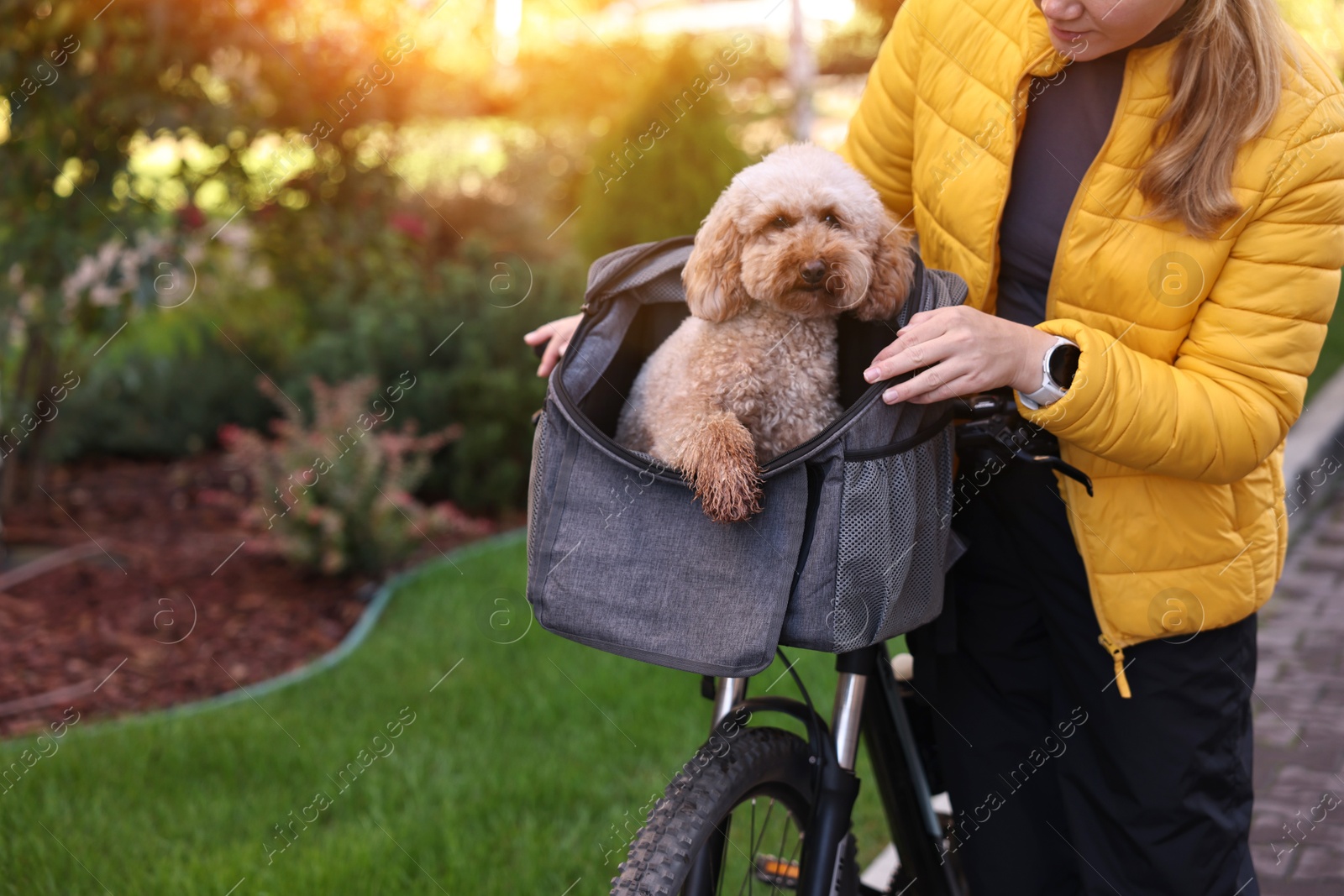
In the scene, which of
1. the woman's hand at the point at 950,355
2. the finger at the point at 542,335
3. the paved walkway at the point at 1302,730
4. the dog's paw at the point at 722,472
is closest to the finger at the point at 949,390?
the woman's hand at the point at 950,355

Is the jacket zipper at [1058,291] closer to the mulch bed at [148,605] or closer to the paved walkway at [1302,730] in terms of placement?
the paved walkway at [1302,730]

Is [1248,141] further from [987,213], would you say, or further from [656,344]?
[656,344]

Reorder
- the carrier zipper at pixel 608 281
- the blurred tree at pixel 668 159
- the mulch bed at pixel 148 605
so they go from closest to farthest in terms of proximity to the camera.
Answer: the carrier zipper at pixel 608 281, the mulch bed at pixel 148 605, the blurred tree at pixel 668 159

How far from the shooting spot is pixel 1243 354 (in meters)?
1.57

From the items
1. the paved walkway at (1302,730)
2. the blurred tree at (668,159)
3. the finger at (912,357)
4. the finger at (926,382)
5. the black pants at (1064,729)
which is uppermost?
the finger at (912,357)

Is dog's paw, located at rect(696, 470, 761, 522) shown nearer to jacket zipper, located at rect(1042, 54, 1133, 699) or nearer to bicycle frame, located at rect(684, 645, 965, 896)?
bicycle frame, located at rect(684, 645, 965, 896)

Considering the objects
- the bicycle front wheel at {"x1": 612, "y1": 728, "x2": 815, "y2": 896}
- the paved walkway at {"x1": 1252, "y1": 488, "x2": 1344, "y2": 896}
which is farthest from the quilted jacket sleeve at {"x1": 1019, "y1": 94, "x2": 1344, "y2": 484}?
the paved walkway at {"x1": 1252, "y1": 488, "x2": 1344, "y2": 896}

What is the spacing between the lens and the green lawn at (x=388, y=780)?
106 inches

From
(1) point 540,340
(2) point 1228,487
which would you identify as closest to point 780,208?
(1) point 540,340

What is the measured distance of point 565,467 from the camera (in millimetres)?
1487

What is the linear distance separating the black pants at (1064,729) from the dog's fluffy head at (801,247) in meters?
0.51

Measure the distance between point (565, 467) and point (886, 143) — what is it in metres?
0.98

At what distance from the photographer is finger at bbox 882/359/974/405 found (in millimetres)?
1395

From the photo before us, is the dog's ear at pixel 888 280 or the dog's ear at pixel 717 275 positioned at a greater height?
the dog's ear at pixel 717 275
